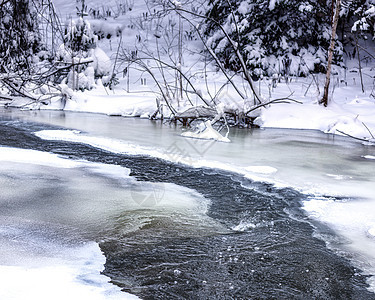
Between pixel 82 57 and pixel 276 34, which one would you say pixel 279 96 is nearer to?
pixel 276 34

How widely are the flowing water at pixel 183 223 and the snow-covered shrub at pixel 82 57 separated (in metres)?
6.11

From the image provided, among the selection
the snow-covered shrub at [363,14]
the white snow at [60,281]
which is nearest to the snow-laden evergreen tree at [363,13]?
the snow-covered shrub at [363,14]

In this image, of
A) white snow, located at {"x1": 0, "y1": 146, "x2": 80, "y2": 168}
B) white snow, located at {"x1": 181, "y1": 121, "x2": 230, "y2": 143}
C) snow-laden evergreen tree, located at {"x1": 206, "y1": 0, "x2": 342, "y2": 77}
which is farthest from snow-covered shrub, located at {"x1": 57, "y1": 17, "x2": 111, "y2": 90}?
white snow, located at {"x1": 0, "y1": 146, "x2": 80, "y2": 168}

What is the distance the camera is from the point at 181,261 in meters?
2.04

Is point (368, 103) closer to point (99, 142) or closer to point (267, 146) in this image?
point (267, 146)

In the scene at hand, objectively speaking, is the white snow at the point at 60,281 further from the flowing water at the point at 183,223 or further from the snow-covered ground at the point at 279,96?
the snow-covered ground at the point at 279,96

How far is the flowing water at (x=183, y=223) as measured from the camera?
1829 millimetres

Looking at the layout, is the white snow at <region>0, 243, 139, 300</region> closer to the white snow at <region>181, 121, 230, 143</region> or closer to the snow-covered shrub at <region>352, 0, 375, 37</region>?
the white snow at <region>181, 121, 230, 143</region>

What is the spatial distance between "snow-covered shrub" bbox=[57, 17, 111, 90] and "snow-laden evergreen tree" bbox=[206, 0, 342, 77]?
3.01 metres

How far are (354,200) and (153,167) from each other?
68.4 inches

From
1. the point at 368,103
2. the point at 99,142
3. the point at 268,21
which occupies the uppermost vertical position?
the point at 268,21

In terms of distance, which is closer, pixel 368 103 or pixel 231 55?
pixel 368 103

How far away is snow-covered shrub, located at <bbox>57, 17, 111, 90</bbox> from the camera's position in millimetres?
10688

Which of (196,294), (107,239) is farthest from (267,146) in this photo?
(196,294)
